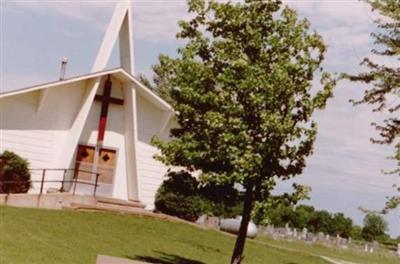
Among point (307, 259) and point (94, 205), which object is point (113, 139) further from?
point (307, 259)

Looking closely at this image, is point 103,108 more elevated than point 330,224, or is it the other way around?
point 103,108

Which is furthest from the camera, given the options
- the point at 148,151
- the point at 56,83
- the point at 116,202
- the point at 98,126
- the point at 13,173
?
the point at 148,151

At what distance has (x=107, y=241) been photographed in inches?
736

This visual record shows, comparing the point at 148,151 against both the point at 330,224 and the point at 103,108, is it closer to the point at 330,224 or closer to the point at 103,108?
the point at 103,108

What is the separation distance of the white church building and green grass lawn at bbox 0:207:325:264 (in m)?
4.18

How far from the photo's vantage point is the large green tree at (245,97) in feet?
51.0

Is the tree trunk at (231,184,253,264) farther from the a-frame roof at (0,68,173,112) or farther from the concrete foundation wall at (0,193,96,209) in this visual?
the a-frame roof at (0,68,173,112)

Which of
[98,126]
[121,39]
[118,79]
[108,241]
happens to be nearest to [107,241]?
[108,241]

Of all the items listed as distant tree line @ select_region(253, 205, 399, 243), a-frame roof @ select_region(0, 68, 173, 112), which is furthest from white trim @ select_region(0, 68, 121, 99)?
distant tree line @ select_region(253, 205, 399, 243)

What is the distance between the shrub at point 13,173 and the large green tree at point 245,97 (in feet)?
37.8

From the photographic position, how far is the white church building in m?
27.6

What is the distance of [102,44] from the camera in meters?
30.2

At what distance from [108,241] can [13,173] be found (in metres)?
9.32

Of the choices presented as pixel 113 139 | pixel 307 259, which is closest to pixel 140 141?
pixel 113 139
